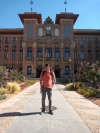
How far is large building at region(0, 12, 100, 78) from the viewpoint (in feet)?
161

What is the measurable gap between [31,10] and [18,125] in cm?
5302

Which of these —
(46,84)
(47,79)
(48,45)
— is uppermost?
(48,45)

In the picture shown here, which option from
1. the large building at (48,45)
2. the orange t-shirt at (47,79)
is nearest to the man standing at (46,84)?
the orange t-shirt at (47,79)

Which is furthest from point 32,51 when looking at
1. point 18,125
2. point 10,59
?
point 18,125

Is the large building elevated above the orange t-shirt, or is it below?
above

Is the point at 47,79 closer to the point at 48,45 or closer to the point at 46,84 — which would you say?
the point at 46,84

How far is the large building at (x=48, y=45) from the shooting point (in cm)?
4903

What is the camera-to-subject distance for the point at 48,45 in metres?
49.6

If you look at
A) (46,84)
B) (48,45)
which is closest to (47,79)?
(46,84)

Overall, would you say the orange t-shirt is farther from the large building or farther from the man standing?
the large building

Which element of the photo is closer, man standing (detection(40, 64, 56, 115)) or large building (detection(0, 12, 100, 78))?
man standing (detection(40, 64, 56, 115))

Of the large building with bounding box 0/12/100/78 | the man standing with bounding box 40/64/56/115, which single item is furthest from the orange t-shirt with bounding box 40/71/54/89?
the large building with bounding box 0/12/100/78

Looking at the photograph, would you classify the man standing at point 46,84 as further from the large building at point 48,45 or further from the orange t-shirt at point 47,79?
the large building at point 48,45

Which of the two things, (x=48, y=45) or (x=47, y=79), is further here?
(x=48, y=45)
